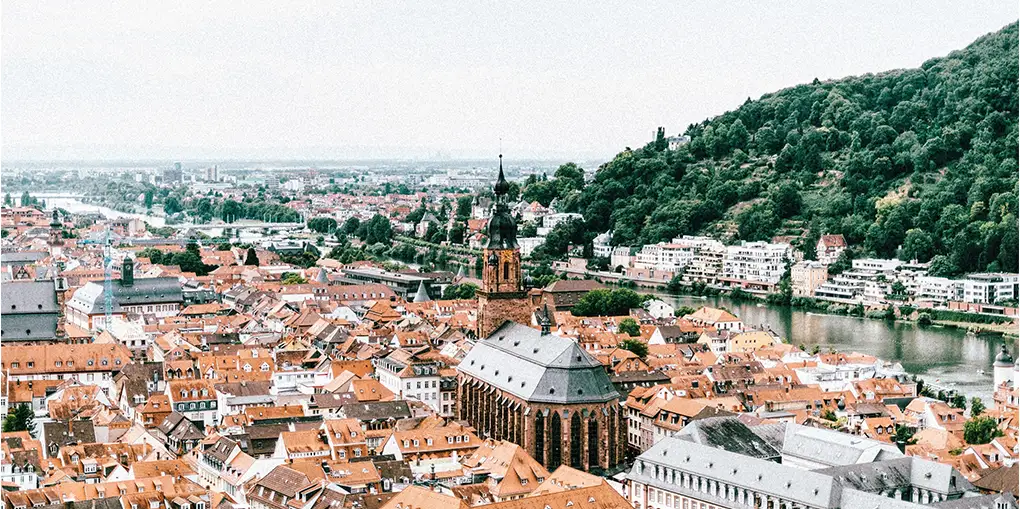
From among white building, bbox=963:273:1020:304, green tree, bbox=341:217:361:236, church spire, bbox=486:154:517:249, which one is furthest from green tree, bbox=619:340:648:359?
green tree, bbox=341:217:361:236

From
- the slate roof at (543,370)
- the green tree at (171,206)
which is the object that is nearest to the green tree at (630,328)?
the slate roof at (543,370)

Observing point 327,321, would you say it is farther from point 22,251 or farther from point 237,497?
point 22,251

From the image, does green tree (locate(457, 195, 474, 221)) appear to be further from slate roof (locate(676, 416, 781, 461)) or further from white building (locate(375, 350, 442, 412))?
slate roof (locate(676, 416, 781, 461))

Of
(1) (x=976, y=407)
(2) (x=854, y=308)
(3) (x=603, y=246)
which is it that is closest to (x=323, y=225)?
(3) (x=603, y=246)

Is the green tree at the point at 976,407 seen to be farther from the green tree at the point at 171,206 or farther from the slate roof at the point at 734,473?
the green tree at the point at 171,206

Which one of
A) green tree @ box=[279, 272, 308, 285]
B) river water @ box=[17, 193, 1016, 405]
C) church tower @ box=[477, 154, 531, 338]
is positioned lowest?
river water @ box=[17, 193, 1016, 405]

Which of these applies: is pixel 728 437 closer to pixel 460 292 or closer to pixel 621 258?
pixel 460 292
